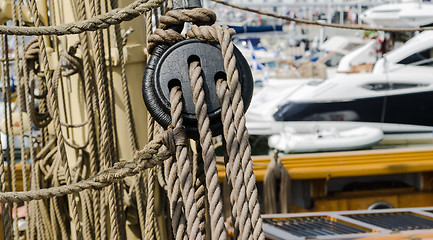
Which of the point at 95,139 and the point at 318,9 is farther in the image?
the point at 318,9

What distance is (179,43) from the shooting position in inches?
51.8

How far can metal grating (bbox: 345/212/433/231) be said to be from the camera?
321 centimetres

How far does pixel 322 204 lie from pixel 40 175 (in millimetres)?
2869

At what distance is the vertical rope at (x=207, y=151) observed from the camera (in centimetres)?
121

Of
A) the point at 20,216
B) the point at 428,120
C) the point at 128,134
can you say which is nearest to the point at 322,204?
the point at 20,216

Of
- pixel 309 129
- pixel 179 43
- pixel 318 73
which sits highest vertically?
pixel 179 43

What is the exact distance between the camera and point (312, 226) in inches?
129

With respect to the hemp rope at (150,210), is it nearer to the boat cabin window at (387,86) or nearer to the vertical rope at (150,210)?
the vertical rope at (150,210)

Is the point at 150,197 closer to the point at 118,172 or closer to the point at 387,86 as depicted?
the point at 118,172

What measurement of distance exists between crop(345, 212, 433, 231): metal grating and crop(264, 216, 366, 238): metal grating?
0.20 meters

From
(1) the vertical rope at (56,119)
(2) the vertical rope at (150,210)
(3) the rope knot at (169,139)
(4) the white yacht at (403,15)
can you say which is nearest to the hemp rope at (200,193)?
(3) the rope knot at (169,139)

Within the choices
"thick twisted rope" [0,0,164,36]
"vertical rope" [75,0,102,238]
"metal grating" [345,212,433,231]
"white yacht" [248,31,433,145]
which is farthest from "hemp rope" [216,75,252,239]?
"white yacht" [248,31,433,145]

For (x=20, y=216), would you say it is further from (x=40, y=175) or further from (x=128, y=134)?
(x=128, y=134)

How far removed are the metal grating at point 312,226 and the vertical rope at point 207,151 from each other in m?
1.90
